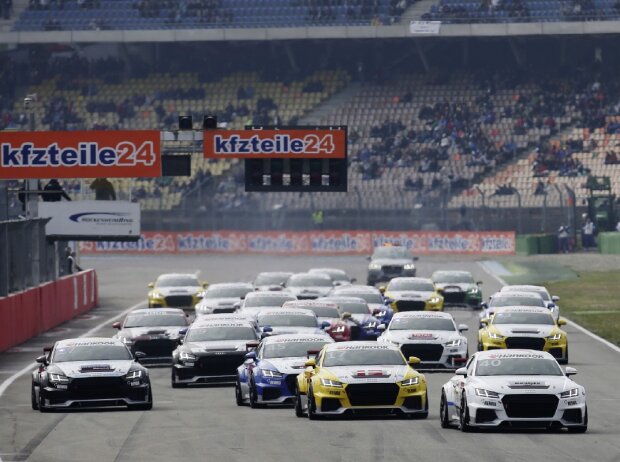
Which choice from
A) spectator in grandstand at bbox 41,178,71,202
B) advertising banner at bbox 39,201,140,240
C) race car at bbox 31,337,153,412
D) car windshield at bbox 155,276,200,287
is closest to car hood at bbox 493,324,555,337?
race car at bbox 31,337,153,412

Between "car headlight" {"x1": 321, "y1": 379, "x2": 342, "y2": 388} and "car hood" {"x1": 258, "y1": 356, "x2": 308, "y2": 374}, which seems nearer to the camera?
"car headlight" {"x1": 321, "y1": 379, "x2": 342, "y2": 388}

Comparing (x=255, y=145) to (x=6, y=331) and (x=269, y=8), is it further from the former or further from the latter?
(x=269, y=8)

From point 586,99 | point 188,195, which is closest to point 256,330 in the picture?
point 188,195

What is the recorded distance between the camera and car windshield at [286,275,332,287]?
46312 millimetres

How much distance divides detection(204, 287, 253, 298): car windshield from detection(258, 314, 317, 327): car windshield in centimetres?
991

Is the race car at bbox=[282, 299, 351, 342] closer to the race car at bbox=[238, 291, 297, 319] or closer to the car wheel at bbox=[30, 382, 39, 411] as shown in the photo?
the race car at bbox=[238, 291, 297, 319]

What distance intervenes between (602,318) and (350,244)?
115 ft

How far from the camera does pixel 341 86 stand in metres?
91.6

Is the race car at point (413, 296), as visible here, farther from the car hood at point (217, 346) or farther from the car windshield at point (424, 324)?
the car hood at point (217, 346)

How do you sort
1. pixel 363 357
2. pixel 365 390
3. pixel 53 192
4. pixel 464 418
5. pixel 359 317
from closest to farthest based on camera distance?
pixel 464 418 → pixel 365 390 → pixel 363 357 → pixel 359 317 → pixel 53 192

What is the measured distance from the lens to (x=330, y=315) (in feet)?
115

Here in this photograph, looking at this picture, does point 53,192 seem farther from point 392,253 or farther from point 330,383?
point 330,383

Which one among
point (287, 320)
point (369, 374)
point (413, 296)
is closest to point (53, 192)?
point (413, 296)

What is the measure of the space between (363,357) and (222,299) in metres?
19.7
